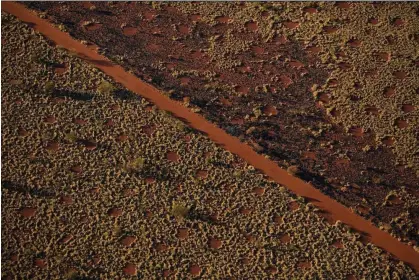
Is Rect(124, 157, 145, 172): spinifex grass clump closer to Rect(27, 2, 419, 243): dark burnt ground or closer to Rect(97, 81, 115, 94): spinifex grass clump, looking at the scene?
Rect(27, 2, 419, 243): dark burnt ground

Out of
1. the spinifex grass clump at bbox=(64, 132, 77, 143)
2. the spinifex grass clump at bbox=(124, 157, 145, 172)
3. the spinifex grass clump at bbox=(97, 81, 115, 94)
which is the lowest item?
the spinifex grass clump at bbox=(124, 157, 145, 172)

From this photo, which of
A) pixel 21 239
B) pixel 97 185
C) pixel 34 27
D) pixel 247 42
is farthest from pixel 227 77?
pixel 21 239

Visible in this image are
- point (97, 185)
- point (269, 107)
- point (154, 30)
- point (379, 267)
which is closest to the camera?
point (379, 267)

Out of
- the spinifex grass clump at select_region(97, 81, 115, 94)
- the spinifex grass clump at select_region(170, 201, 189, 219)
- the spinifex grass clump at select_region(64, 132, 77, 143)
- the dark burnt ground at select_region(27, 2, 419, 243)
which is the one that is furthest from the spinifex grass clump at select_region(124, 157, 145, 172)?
the spinifex grass clump at select_region(97, 81, 115, 94)

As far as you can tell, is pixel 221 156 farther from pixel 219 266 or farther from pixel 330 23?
pixel 330 23

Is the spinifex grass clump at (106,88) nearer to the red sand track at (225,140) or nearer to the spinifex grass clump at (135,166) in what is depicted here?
the red sand track at (225,140)

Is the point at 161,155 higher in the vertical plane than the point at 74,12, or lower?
lower
